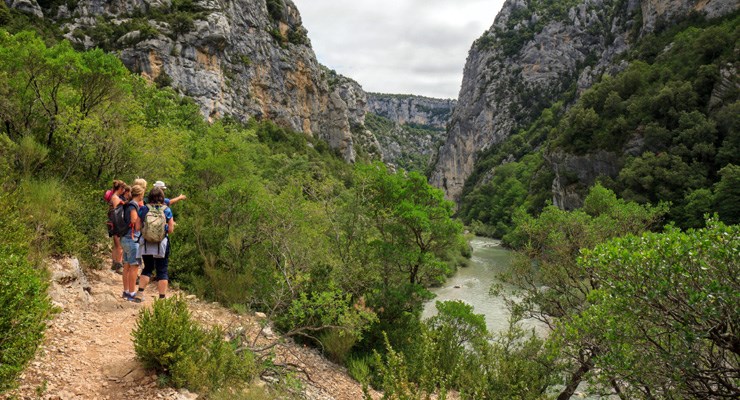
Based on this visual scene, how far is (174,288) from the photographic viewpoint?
837 cm

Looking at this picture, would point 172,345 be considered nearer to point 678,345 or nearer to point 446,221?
point 678,345

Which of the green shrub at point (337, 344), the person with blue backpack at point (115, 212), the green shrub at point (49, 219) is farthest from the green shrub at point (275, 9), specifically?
the green shrub at point (337, 344)

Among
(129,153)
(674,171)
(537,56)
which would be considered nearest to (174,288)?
(129,153)

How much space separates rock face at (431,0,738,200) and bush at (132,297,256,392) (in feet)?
284

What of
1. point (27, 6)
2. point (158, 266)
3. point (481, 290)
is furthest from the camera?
point (27, 6)

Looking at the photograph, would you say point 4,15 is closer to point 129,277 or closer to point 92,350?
point 129,277

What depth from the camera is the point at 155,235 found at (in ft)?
19.5

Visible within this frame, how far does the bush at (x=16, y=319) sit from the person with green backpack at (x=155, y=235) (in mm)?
2393

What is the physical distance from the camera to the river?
21734 millimetres

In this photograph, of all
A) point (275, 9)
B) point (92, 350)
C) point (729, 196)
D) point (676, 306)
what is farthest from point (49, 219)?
point (275, 9)

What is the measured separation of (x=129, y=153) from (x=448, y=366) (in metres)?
11.7

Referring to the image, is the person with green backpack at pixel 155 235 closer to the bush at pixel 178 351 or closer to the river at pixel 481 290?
the bush at pixel 178 351

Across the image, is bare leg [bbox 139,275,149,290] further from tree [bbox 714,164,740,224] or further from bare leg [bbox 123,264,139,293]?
tree [bbox 714,164,740,224]

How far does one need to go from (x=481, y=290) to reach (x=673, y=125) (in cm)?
2794
